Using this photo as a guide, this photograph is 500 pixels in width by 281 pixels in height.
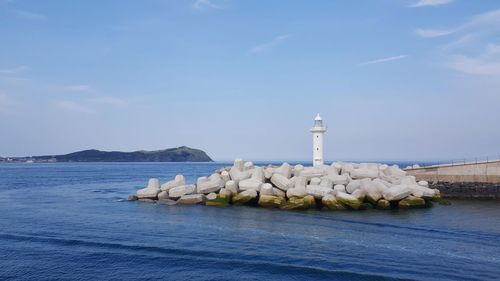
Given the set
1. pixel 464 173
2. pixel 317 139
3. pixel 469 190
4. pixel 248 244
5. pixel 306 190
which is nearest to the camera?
pixel 248 244

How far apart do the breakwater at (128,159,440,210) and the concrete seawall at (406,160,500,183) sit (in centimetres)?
332

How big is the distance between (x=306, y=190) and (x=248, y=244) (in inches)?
355

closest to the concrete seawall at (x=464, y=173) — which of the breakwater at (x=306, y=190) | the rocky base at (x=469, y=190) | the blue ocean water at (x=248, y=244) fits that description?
the rocky base at (x=469, y=190)

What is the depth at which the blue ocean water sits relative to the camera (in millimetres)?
11672

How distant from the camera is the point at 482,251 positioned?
45.7 ft

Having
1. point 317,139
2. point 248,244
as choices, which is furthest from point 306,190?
point 317,139

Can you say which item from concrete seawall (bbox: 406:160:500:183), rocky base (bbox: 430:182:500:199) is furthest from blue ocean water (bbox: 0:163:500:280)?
concrete seawall (bbox: 406:160:500:183)

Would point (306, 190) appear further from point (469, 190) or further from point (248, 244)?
point (469, 190)

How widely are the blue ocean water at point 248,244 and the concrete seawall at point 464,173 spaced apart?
587 cm

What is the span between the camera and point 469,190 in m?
28.1

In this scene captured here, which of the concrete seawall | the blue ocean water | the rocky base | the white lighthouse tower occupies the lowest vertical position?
the blue ocean water

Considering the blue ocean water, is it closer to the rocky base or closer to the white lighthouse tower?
the rocky base

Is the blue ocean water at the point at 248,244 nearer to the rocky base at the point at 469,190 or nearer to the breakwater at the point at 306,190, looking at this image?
the breakwater at the point at 306,190

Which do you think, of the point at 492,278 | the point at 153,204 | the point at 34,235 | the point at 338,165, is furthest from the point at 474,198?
the point at 34,235
